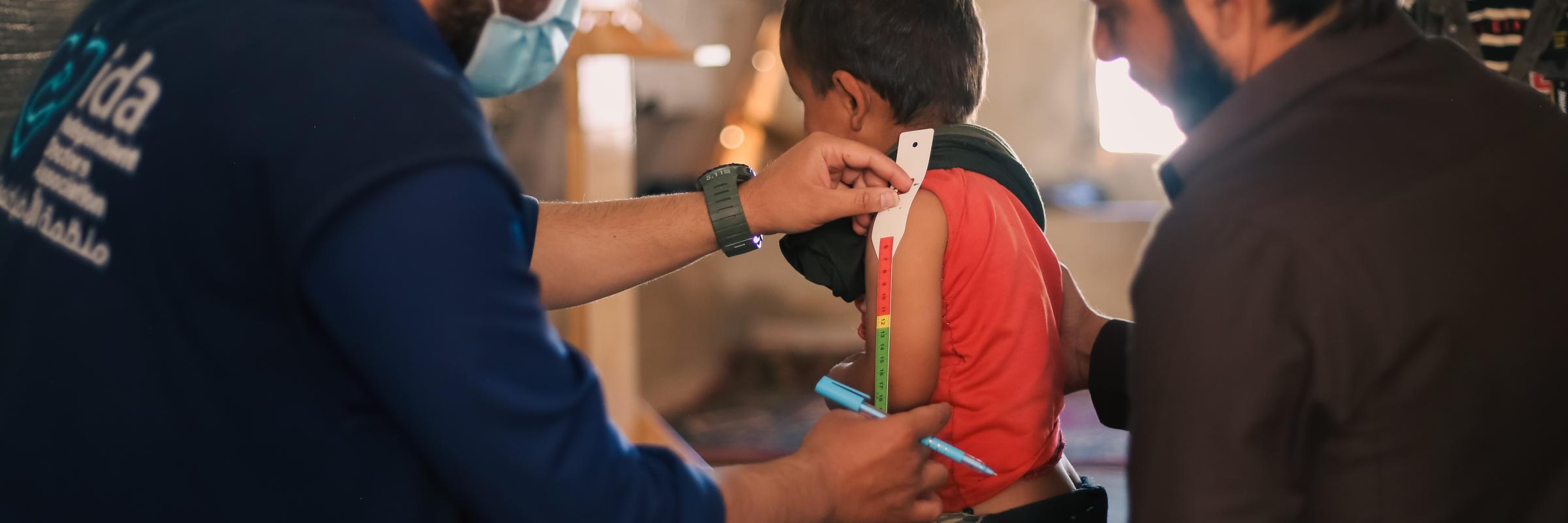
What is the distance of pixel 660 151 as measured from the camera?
6.18 meters

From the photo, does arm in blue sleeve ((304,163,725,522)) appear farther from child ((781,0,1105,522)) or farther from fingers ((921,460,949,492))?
child ((781,0,1105,522))

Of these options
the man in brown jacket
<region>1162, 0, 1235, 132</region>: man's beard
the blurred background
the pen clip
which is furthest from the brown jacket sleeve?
the blurred background

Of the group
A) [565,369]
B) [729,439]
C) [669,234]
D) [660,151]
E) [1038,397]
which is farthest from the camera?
[660,151]

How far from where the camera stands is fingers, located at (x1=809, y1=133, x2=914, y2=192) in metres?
1.53

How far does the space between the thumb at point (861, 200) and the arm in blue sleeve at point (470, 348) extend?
0.61 meters

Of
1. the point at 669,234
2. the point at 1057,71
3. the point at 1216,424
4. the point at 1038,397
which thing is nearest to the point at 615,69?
the point at 669,234

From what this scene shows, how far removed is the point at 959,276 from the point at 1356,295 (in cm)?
71

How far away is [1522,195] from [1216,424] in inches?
12.9

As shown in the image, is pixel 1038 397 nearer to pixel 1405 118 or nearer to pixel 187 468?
pixel 1405 118

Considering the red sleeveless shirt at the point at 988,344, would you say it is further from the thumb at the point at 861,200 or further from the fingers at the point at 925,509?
the fingers at the point at 925,509

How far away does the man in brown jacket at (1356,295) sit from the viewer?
0.86 meters

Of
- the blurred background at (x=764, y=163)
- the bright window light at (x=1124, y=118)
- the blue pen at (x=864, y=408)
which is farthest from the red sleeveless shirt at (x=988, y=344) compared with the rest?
the bright window light at (x=1124, y=118)

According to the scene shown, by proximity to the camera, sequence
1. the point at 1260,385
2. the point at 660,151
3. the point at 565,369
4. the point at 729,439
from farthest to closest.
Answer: the point at 660,151 → the point at 729,439 → the point at 565,369 → the point at 1260,385

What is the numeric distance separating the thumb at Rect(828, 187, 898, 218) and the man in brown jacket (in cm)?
56
